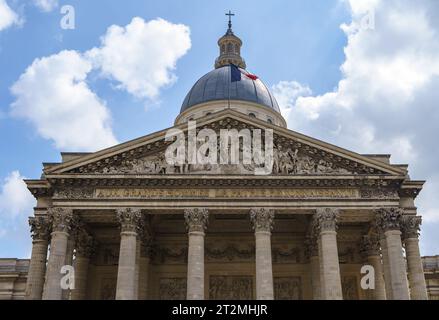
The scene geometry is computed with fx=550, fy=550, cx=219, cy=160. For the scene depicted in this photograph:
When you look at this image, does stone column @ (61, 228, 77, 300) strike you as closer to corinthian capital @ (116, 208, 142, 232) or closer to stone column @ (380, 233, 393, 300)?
corinthian capital @ (116, 208, 142, 232)

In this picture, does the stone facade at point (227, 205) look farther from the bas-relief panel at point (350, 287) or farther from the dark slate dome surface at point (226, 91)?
the dark slate dome surface at point (226, 91)

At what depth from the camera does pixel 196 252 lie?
1196 inches

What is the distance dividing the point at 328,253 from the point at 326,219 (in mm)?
1937

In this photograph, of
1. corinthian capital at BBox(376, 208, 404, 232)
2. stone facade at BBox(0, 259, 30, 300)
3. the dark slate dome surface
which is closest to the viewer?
corinthian capital at BBox(376, 208, 404, 232)

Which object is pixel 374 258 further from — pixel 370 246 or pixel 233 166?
pixel 233 166

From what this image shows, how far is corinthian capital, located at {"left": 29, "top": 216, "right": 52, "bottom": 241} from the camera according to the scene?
107 feet

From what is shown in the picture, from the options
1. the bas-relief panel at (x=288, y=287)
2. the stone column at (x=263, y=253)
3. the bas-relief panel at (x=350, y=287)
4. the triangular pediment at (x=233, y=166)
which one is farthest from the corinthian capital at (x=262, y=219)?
the bas-relief panel at (x=350, y=287)

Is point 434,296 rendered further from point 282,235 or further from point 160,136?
point 160,136

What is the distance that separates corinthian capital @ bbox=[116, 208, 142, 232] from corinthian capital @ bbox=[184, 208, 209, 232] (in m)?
2.75

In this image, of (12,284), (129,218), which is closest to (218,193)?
(129,218)

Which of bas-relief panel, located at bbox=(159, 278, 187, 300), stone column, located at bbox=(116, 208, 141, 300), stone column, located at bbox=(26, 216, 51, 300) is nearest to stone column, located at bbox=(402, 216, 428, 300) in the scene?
bas-relief panel, located at bbox=(159, 278, 187, 300)
